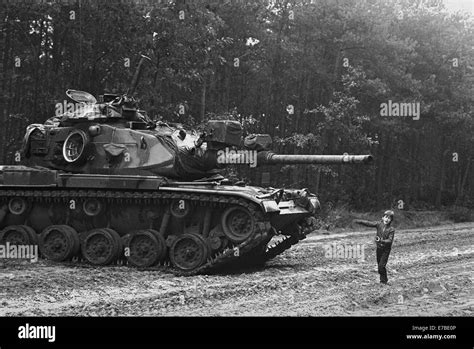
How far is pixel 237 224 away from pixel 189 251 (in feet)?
3.74

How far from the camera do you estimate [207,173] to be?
1542 centimetres

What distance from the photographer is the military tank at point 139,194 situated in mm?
13703

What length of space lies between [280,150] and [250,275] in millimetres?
16808

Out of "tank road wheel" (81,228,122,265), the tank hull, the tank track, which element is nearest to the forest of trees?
the tank hull

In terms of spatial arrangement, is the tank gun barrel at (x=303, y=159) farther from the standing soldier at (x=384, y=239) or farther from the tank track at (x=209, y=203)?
the tank track at (x=209, y=203)

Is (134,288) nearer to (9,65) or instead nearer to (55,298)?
(55,298)

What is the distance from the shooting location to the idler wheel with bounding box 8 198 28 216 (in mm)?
15492

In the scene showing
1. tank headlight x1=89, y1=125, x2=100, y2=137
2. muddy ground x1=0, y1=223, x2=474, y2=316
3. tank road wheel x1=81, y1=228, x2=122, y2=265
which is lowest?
muddy ground x1=0, y1=223, x2=474, y2=316

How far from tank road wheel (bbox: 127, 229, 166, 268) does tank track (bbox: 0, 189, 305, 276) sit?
0.93 ft

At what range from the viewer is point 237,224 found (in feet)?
44.3
